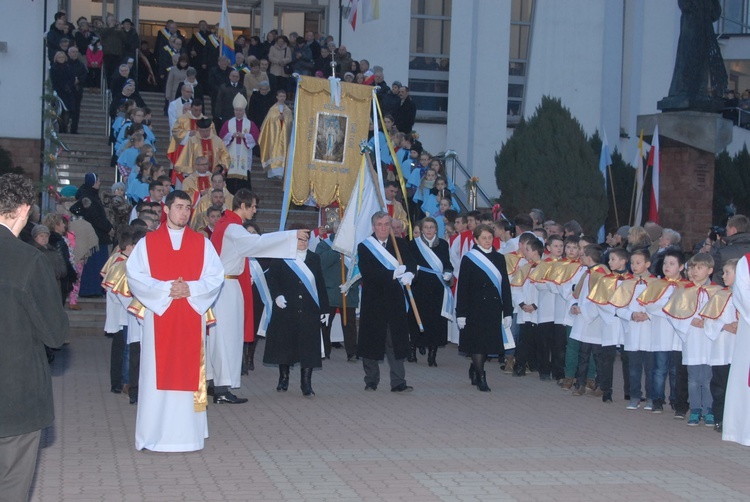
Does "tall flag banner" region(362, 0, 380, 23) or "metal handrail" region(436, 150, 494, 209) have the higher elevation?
"tall flag banner" region(362, 0, 380, 23)

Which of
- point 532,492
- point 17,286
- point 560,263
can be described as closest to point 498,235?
point 560,263

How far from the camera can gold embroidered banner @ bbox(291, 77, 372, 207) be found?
57.1 ft

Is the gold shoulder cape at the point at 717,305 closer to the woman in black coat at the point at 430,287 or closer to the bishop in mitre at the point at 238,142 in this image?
the woman in black coat at the point at 430,287

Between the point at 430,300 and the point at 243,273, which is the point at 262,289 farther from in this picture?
the point at 430,300

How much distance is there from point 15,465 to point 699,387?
23.0 feet

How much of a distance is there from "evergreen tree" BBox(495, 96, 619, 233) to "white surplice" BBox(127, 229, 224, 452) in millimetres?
15474

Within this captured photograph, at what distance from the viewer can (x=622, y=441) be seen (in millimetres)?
9750

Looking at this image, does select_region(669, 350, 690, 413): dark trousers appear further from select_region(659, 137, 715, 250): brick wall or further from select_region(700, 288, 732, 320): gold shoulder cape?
select_region(659, 137, 715, 250): brick wall

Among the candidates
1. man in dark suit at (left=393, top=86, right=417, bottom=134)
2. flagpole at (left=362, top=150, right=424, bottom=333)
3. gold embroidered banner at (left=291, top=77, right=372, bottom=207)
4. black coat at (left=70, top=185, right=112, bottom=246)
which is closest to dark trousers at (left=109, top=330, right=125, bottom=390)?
flagpole at (left=362, top=150, right=424, bottom=333)

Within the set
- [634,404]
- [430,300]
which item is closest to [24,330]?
[634,404]

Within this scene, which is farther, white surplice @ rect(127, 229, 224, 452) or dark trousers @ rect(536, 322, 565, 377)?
dark trousers @ rect(536, 322, 565, 377)

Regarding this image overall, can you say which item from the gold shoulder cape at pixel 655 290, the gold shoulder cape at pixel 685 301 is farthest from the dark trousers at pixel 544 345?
the gold shoulder cape at pixel 685 301

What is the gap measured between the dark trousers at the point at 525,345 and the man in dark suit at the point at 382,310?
2000 millimetres

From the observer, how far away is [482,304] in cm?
1254
